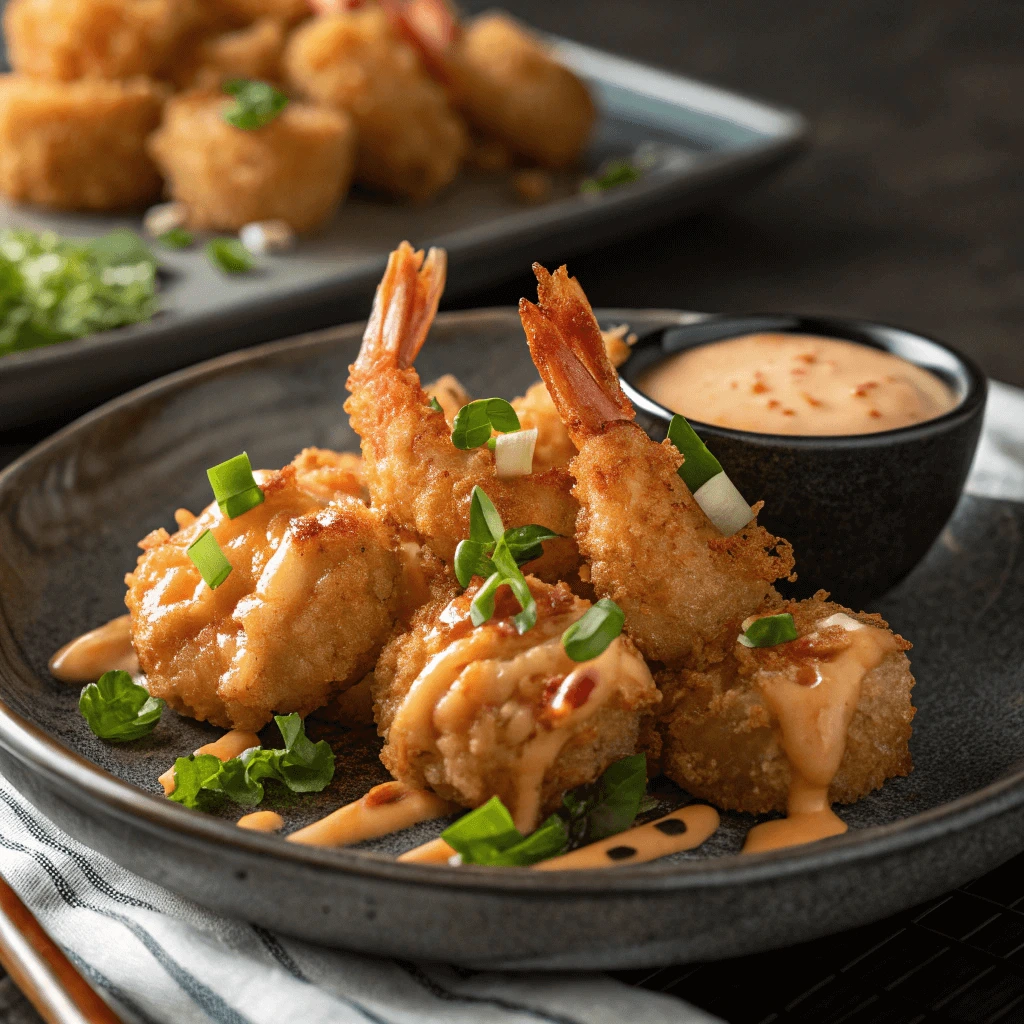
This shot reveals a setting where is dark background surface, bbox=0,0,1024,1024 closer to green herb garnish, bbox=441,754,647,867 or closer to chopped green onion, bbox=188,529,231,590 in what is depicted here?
green herb garnish, bbox=441,754,647,867

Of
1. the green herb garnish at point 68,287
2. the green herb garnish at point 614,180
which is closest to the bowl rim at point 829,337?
the green herb garnish at point 68,287

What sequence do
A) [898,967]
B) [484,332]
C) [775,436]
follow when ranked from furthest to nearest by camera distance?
1. [484,332]
2. [775,436]
3. [898,967]

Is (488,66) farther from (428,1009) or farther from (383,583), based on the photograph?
(428,1009)

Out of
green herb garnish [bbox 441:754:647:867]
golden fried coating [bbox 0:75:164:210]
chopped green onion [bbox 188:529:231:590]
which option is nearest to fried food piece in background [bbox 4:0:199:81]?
golden fried coating [bbox 0:75:164:210]

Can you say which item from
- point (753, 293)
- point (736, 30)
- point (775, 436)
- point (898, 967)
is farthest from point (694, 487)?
point (736, 30)

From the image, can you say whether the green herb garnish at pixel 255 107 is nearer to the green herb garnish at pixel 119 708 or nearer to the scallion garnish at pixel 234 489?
the scallion garnish at pixel 234 489
